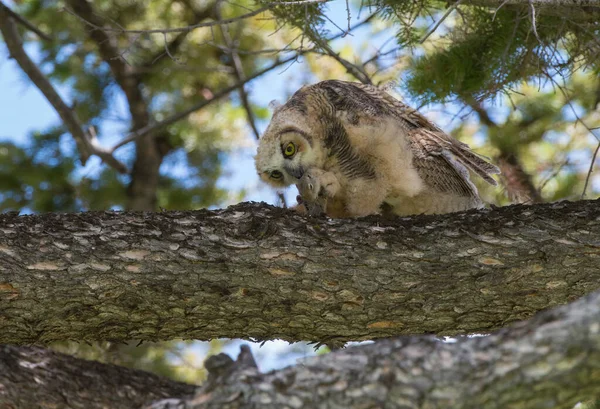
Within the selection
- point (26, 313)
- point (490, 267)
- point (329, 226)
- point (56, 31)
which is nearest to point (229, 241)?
point (329, 226)

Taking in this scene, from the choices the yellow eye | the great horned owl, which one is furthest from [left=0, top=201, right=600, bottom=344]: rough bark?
the yellow eye

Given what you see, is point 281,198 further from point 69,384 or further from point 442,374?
point 442,374

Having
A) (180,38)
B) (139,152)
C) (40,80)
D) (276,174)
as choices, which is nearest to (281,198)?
(276,174)

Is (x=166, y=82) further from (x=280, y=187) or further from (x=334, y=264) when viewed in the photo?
(x=334, y=264)

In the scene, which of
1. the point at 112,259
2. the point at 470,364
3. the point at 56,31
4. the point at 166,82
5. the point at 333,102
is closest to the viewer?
the point at 470,364

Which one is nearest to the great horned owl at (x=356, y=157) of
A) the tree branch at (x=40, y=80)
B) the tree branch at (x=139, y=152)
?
the tree branch at (x=40, y=80)

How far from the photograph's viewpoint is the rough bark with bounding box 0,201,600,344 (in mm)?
3119

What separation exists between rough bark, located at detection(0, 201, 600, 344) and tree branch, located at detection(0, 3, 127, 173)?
7.13ft

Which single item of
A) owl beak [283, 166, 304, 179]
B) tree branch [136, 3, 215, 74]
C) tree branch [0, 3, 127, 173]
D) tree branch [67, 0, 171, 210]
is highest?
tree branch [136, 3, 215, 74]

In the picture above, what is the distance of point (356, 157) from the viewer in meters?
3.78

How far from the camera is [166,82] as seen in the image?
7234 millimetres

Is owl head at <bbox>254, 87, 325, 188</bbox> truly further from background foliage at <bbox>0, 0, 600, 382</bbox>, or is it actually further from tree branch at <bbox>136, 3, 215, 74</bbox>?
tree branch at <bbox>136, 3, 215, 74</bbox>

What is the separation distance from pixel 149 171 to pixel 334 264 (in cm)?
464

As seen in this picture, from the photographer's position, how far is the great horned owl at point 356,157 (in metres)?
3.73
